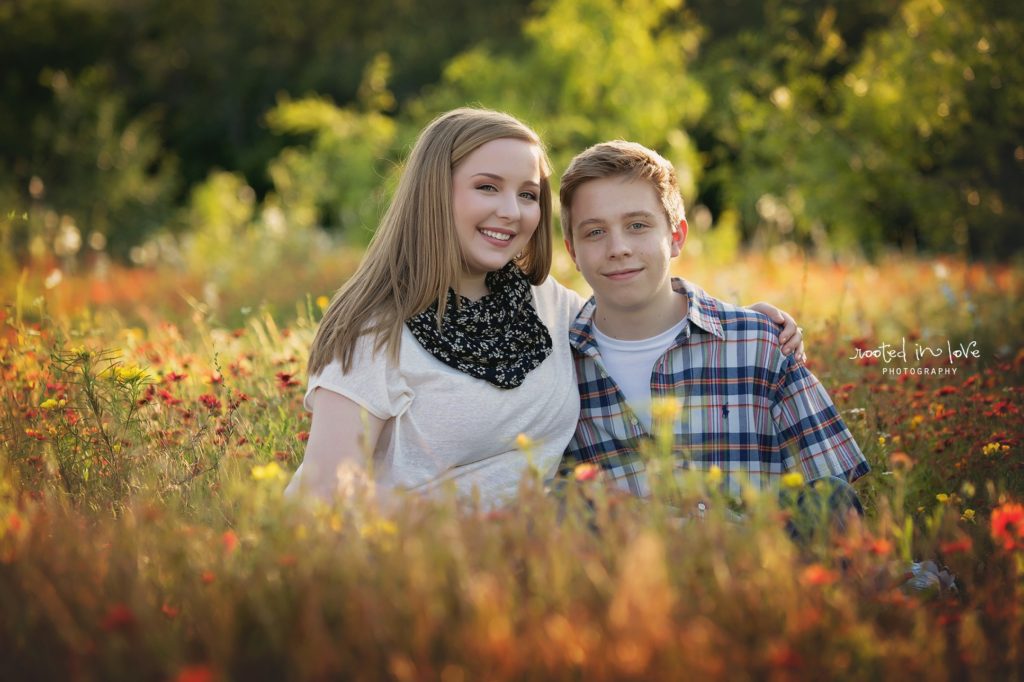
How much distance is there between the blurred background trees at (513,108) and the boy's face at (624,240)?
106 cm

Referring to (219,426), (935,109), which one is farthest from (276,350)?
(935,109)

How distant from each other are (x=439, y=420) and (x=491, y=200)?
2.44ft

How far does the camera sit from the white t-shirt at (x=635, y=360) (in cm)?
318

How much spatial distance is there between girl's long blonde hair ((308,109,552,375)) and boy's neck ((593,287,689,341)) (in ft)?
1.86

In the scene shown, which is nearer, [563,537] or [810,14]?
[563,537]

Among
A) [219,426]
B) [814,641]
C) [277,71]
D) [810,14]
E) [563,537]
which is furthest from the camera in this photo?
[277,71]

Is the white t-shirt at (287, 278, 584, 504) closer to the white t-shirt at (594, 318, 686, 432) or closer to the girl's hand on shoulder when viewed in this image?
the white t-shirt at (594, 318, 686, 432)

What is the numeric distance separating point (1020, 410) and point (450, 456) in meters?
2.27

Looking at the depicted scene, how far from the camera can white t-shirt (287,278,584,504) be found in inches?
110

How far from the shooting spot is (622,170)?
10.3 feet

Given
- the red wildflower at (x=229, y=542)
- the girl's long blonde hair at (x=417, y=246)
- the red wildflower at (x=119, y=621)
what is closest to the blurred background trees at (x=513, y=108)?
the girl's long blonde hair at (x=417, y=246)

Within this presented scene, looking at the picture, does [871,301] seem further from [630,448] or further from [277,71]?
[277,71]

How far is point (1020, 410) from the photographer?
3605mm

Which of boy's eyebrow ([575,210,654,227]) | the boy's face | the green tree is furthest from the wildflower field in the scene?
the green tree
